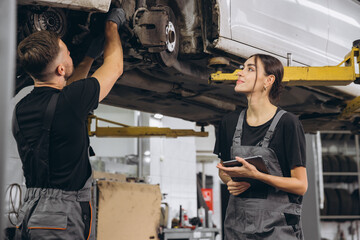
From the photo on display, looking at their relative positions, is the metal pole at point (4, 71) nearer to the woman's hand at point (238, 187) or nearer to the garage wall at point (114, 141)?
the woman's hand at point (238, 187)

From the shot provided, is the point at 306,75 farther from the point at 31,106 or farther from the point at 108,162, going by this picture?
the point at 108,162

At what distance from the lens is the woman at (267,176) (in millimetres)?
1840

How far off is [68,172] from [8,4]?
3.05 ft

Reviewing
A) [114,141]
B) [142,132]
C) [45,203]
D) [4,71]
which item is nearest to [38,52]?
[45,203]

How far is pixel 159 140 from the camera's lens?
7.88 meters

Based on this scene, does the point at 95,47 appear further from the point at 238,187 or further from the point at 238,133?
the point at 238,187

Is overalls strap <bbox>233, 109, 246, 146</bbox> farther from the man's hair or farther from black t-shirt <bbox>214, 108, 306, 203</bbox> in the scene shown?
the man's hair

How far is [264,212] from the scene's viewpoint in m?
1.86

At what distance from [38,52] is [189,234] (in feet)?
17.1

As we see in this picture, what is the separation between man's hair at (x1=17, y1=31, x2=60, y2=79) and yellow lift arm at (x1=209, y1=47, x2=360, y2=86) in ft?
4.60

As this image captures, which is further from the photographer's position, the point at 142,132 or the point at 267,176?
→ the point at 142,132

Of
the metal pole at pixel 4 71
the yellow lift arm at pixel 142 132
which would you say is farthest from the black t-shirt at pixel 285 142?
the yellow lift arm at pixel 142 132

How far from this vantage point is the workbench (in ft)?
19.0

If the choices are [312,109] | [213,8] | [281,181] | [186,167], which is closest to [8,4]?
[281,181]
